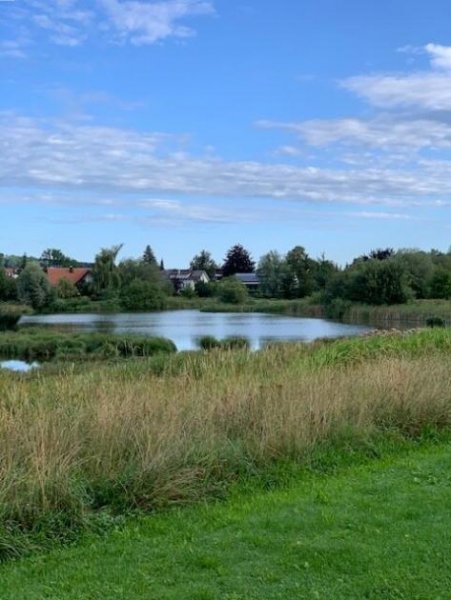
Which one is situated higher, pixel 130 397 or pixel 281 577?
pixel 130 397

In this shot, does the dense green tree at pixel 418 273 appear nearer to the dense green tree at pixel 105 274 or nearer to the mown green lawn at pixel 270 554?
the dense green tree at pixel 105 274

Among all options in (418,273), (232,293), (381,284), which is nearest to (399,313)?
(381,284)

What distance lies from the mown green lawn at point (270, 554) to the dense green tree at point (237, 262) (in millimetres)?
135289

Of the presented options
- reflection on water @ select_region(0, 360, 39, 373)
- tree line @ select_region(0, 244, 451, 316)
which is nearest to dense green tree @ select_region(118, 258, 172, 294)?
tree line @ select_region(0, 244, 451, 316)

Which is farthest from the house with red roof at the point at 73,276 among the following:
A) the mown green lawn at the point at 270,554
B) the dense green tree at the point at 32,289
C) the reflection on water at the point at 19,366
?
the mown green lawn at the point at 270,554

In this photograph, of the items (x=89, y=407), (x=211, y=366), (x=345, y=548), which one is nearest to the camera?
(x=345, y=548)

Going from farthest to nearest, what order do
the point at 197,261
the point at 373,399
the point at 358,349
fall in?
1. the point at 197,261
2. the point at 358,349
3. the point at 373,399

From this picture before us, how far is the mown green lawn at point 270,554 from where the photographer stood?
12.3 feet

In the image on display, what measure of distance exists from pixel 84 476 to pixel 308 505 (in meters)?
1.71

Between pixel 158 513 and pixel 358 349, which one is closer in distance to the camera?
pixel 158 513

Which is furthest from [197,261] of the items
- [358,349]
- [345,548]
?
[345,548]

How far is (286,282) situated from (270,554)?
104 metres

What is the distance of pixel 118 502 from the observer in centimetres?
523

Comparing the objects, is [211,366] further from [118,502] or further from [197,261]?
[197,261]
